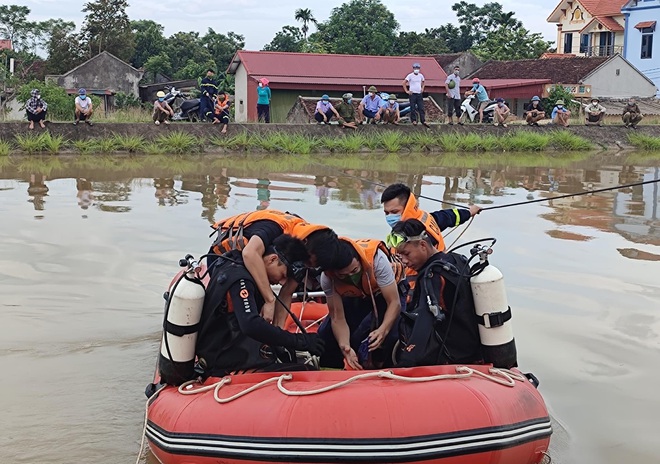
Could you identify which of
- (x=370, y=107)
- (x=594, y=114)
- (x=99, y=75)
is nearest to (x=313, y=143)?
(x=370, y=107)

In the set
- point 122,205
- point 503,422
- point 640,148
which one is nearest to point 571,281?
point 503,422

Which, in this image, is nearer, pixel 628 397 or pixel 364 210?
pixel 628 397

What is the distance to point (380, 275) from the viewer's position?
15.3 ft

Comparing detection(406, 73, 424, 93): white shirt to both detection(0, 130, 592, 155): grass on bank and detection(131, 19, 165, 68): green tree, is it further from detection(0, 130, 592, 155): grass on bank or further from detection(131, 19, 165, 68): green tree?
detection(131, 19, 165, 68): green tree

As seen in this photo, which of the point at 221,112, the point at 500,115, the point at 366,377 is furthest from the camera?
the point at 500,115

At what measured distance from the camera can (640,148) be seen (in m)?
23.9

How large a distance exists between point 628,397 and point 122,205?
26.7 feet

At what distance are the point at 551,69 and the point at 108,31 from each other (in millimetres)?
21167

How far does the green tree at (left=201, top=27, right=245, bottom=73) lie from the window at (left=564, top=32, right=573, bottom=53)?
18.9 meters

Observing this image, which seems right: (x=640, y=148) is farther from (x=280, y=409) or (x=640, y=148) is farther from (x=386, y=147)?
(x=280, y=409)

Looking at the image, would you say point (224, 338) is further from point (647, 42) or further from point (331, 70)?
point (647, 42)

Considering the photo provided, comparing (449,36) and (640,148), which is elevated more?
(449,36)

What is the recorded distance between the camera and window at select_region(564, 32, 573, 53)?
54.3m

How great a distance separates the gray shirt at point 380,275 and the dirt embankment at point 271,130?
15.3 m
